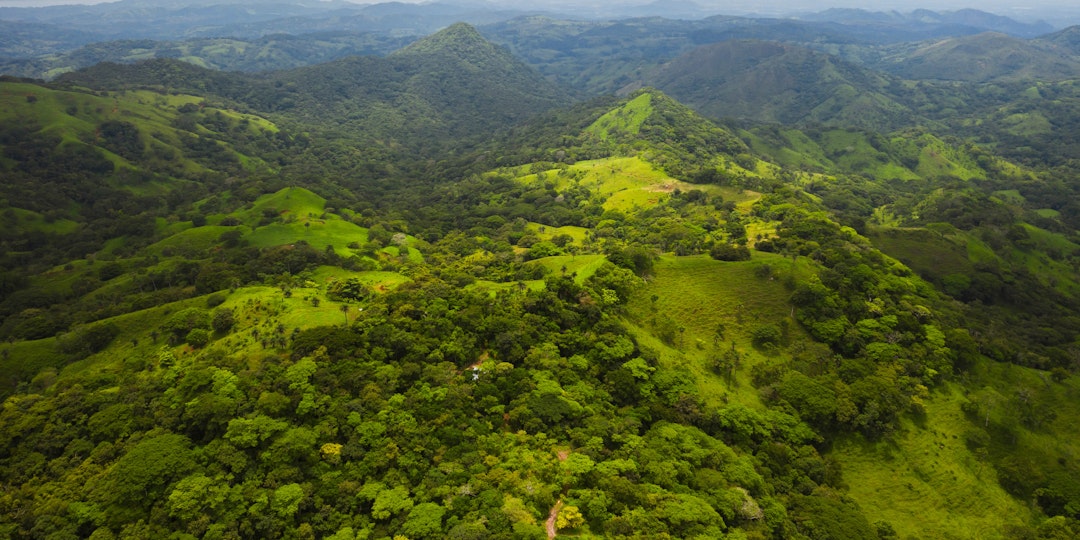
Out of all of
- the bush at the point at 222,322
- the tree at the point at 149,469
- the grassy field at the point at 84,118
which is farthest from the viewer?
the grassy field at the point at 84,118

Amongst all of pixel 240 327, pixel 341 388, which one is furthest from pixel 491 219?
pixel 341 388

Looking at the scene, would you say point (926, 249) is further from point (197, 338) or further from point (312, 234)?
point (312, 234)

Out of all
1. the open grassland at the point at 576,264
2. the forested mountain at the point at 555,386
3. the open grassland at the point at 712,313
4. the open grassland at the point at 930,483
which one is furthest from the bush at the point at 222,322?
the open grassland at the point at 930,483

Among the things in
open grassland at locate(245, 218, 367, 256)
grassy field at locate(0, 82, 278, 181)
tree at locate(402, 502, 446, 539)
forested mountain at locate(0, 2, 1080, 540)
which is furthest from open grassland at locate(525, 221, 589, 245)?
grassy field at locate(0, 82, 278, 181)

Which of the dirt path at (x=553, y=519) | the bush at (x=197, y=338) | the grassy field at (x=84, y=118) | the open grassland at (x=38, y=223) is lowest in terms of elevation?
the open grassland at (x=38, y=223)

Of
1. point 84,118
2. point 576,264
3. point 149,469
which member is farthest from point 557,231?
point 84,118

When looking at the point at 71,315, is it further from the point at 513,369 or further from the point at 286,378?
the point at 513,369

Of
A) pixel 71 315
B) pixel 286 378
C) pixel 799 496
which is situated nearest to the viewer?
pixel 799 496

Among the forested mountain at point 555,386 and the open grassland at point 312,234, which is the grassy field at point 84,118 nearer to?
the forested mountain at point 555,386

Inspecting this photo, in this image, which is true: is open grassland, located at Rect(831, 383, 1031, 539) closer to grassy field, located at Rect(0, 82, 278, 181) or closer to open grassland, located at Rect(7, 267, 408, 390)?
open grassland, located at Rect(7, 267, 408, 390)
